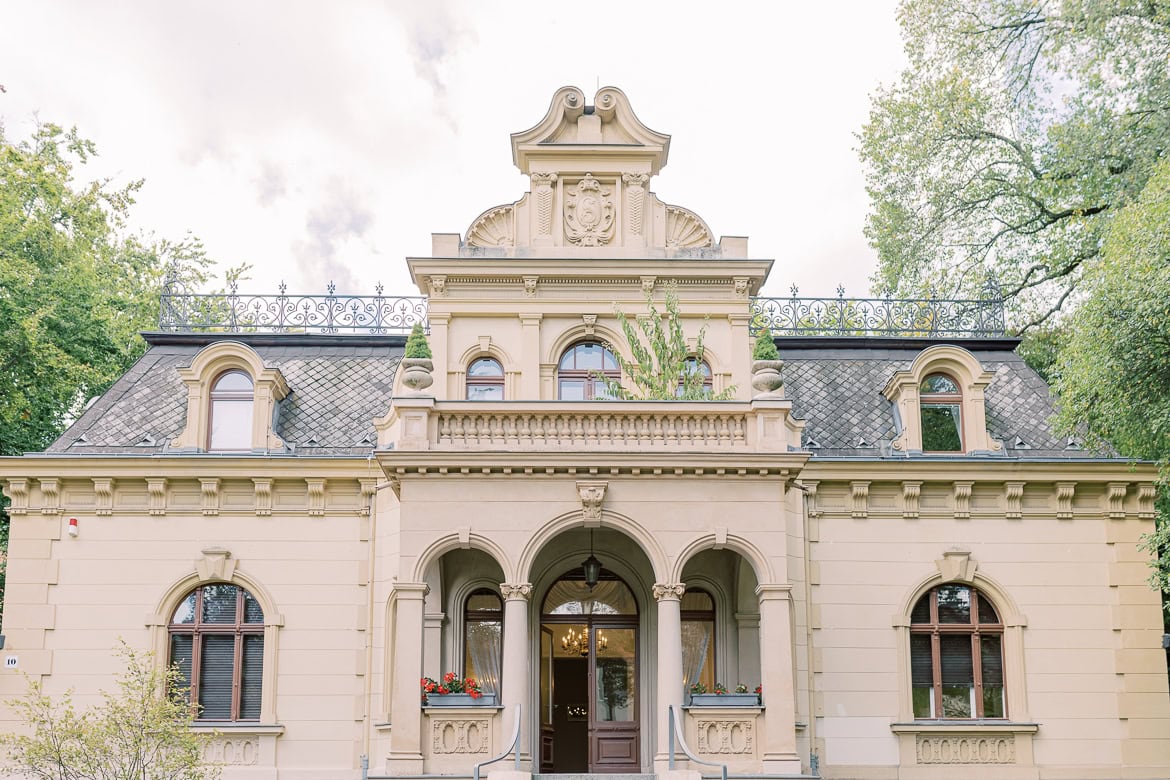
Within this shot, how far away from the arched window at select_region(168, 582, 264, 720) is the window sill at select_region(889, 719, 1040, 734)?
32.2 feet

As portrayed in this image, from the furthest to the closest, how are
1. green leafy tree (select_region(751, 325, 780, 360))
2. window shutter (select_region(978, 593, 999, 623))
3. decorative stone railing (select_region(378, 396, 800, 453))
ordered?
1. window shutter (select_region(978, 593, 999, 623))
2. green leafy tree (select_region(751, 325, 780, 360))
3. decorative stone railing (select_region(378, 396, 800, 453))

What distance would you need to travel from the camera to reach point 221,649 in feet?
64.6

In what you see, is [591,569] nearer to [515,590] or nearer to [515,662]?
[515,590]

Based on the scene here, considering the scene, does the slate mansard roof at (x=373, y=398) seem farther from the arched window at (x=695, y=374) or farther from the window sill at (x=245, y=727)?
the window sill at (x=245, y=727)

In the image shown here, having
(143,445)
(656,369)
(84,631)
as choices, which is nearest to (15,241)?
(143,445)

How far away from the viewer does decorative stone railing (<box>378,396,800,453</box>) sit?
17406mm

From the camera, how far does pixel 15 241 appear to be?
974 inches

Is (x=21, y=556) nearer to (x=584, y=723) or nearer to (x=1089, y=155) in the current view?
(x=584, y=723)

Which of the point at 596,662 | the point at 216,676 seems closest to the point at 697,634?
the point at 596,662

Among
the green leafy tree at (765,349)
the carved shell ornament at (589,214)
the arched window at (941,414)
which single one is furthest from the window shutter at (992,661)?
the carved shell ornament at (589,214)

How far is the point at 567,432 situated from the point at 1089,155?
524 inches

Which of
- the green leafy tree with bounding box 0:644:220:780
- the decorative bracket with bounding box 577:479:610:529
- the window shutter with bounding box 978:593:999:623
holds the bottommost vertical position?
the green leafy tree with bounding box 0:644:220:780

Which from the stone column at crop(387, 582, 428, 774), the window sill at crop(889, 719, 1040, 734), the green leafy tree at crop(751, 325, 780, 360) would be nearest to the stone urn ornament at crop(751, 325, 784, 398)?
the green leafy tree at crop(751, 325, 780, 360)

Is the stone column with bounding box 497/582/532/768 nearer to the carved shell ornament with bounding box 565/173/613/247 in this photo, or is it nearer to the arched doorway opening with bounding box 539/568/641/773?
the arched doorway opening with bounding box 539/568/641/773
